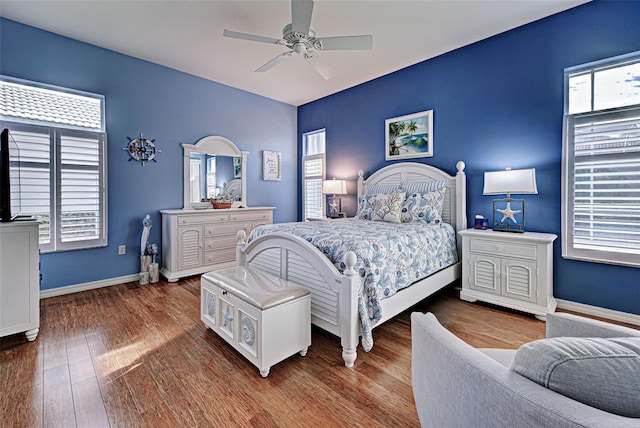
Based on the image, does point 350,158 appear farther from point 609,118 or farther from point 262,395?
point 262,395

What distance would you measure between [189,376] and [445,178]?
3.34 meters

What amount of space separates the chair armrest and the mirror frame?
4295 mm

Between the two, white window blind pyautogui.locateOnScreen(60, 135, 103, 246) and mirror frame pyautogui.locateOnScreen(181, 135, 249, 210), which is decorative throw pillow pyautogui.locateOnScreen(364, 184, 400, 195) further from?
white window blind pyautogui.locateOnScreen(60, 135, 103, 246)

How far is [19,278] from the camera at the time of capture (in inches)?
86.8

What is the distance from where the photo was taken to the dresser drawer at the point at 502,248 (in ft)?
8.80

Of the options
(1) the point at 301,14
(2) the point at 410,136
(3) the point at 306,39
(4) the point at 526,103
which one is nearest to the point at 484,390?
(1) the point at 301,14

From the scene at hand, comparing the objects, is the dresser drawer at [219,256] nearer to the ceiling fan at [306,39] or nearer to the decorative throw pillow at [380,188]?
the decorative throw pillow at [380,188]

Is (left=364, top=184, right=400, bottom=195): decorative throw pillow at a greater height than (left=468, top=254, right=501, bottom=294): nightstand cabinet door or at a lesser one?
greater

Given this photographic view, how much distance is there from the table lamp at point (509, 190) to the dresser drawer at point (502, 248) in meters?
0.25

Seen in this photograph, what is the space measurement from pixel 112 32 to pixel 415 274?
4.09 m

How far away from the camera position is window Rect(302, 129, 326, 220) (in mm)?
5397

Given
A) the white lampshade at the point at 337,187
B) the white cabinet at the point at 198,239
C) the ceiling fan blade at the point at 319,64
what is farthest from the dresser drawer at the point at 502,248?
the white cabinet at the point at 198,239

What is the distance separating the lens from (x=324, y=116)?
5262 millimetres

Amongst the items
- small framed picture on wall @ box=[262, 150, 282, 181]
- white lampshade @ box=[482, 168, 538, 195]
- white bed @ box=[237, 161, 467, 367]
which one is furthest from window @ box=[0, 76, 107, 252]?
white lampshade @ box=[482, 168, 538, 195]
